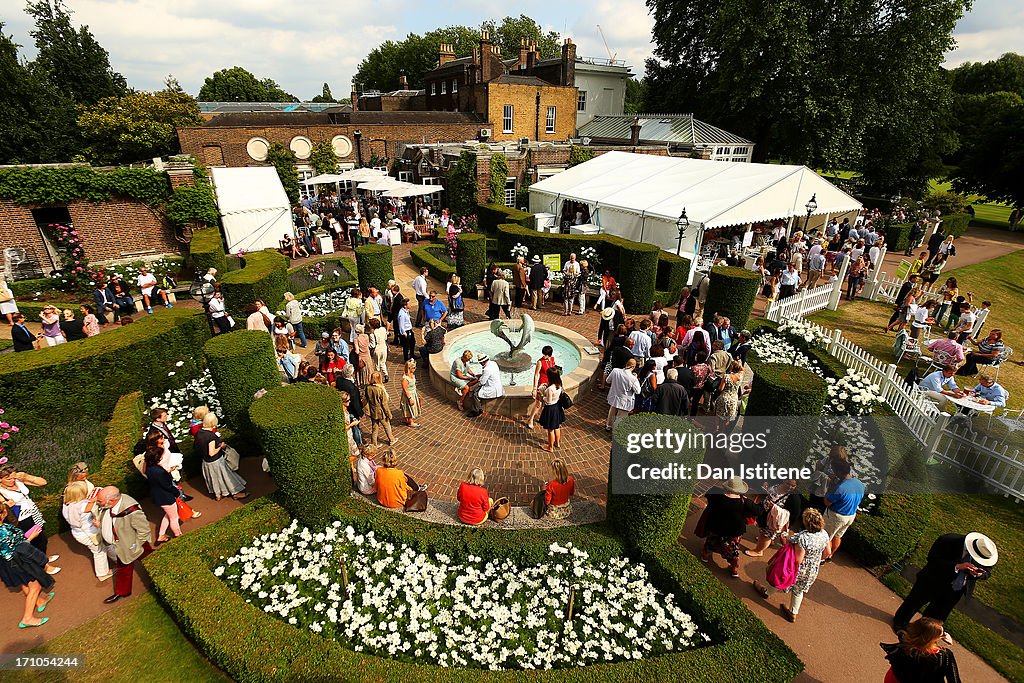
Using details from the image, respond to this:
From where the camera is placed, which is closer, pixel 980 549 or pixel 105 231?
pixel 980 549

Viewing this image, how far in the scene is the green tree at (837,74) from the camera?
2333 centimetres

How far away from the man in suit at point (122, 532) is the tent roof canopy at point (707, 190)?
14.9m

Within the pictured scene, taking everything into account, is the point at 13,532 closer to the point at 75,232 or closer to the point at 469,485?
the point at 469,485


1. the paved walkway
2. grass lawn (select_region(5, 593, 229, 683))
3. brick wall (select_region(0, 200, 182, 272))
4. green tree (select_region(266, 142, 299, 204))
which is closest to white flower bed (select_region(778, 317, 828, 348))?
the paved walkway

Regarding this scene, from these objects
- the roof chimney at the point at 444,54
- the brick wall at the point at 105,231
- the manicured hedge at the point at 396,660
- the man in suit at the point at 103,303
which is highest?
the roof chimney at the point at 444,54

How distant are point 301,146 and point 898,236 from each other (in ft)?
101

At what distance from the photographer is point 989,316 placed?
584 inches

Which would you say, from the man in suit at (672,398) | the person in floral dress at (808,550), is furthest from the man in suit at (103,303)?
the person in floral dress at (808,550)

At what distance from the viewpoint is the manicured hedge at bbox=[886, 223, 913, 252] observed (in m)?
21.5

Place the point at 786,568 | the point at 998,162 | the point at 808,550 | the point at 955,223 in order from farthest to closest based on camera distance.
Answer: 1. the point at 998,162
2. the point at 955,223
3. the point at 786,568
4. the point at 808,550

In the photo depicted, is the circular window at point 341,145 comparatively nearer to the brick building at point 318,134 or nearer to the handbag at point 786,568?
the brick building at point 318,134

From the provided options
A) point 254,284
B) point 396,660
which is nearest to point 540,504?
point 396,660

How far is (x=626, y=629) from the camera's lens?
501cm

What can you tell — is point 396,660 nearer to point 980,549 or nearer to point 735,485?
point 735,485
